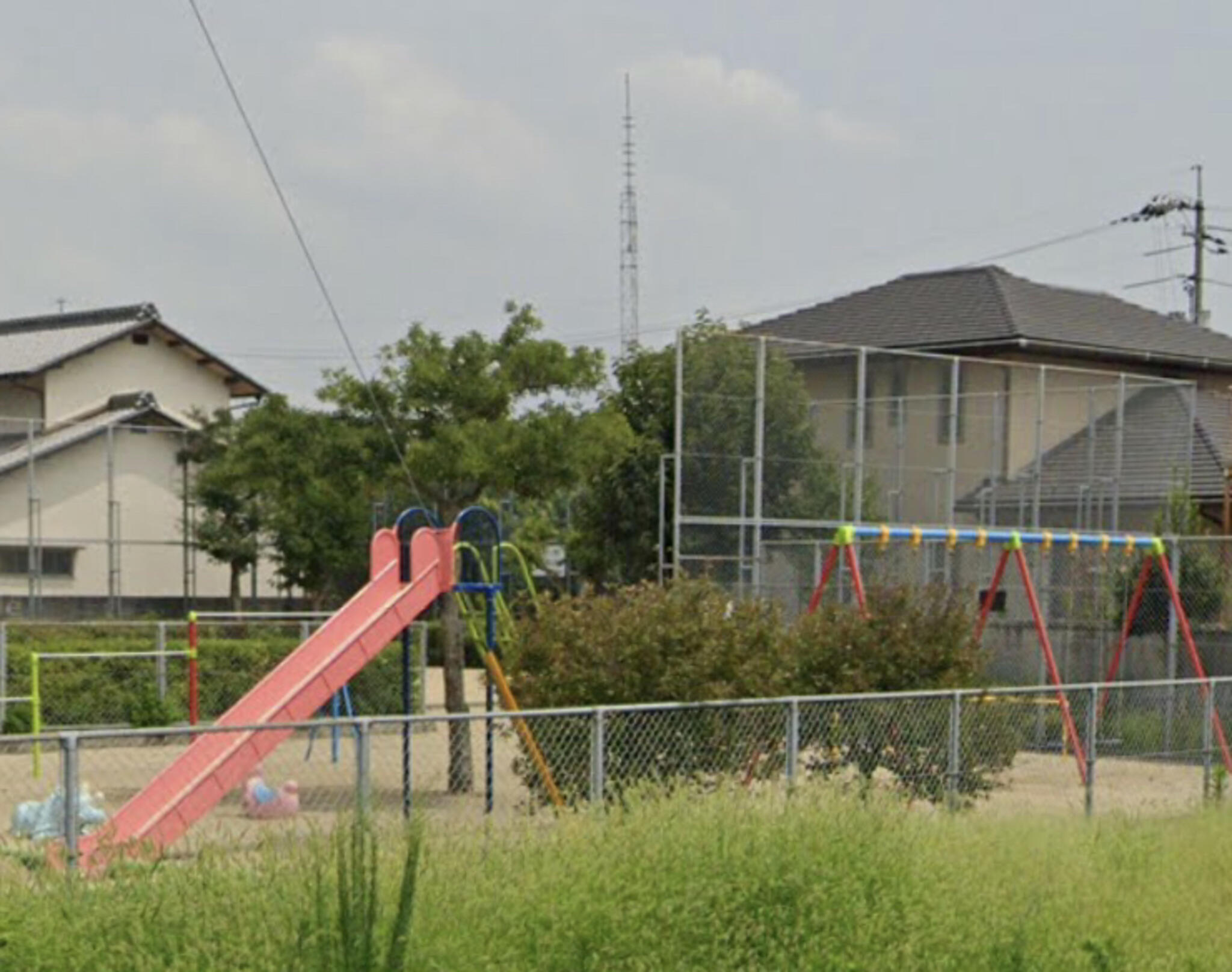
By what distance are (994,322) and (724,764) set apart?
2590 cm

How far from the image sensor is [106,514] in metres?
36.0

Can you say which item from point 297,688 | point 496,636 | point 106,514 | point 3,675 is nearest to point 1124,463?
point 496,636

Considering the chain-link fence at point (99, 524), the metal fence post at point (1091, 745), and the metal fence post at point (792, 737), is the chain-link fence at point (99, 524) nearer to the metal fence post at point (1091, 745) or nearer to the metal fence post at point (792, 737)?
the metal fence post at point (1091, 745)

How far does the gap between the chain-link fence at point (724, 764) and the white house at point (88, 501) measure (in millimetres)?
16332

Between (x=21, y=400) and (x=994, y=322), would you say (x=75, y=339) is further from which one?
(x=994, y=322)

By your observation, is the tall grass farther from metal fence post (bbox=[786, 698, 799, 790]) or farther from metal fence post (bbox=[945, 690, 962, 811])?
metal fence post (bbox=[945, 690, 962, 811])

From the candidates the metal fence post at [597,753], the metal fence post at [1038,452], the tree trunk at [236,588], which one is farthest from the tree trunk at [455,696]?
the tree trunk at [236,588]

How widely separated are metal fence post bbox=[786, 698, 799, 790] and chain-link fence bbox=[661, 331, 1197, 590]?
736 centimetres

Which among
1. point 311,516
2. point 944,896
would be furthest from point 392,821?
point 311,516

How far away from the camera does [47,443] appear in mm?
36312

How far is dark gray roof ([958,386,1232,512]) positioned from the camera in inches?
1006

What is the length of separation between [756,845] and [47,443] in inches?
1175

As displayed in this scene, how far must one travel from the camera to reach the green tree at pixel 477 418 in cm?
1838

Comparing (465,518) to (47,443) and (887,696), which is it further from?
(47,443)
